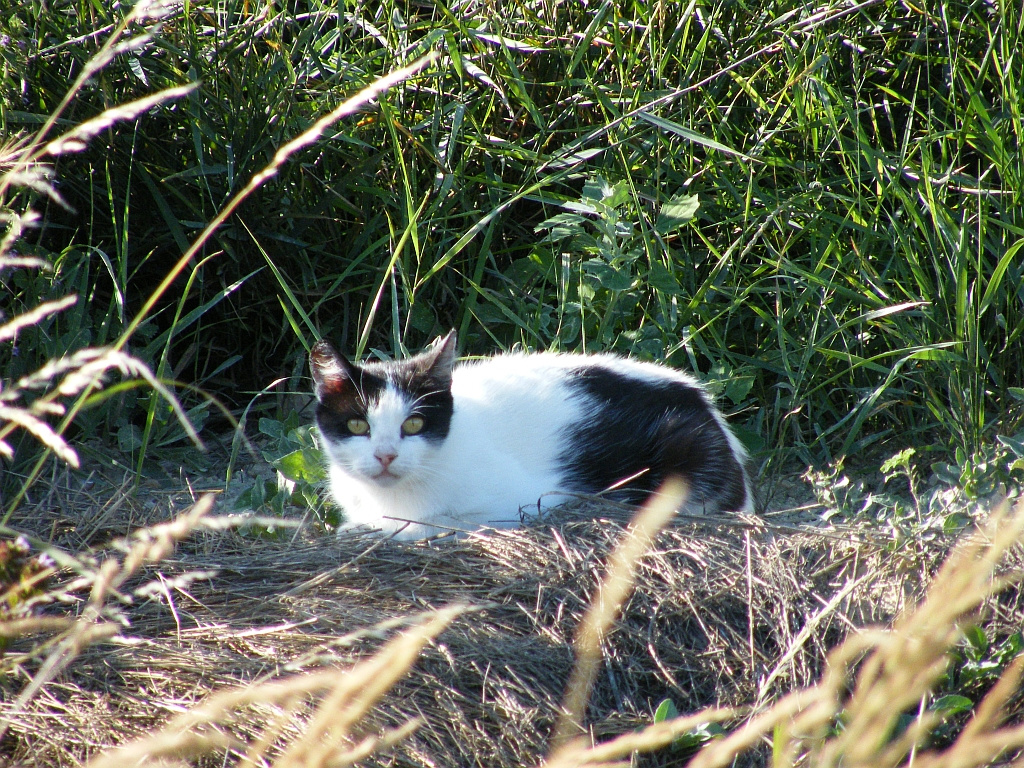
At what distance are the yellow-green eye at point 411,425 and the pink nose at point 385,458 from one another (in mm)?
92

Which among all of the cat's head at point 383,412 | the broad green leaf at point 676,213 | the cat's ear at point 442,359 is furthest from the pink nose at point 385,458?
the broad green leaf at point 676,213

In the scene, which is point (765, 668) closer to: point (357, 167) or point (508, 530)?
point (508, 530)

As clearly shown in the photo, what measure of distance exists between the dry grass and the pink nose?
0.20 meters

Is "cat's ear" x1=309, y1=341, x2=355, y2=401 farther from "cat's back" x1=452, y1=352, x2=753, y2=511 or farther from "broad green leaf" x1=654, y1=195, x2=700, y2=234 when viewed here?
"broad green leaf" x1=654, y1=195, x2=700, y2=234

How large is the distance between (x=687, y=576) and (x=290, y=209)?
1.58m

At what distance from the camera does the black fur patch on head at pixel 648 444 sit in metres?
2.12

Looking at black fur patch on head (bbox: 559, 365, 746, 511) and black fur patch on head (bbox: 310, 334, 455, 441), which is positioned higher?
black fur patch on head (bbox: 310, 334, 455, 441)

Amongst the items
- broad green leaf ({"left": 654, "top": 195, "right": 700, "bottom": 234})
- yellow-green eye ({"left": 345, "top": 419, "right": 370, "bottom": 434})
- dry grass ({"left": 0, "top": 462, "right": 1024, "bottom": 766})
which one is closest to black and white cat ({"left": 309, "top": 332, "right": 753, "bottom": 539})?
yellow-green eye ({"left": 345, "top": 419, "right": 370, "bottom": 434})

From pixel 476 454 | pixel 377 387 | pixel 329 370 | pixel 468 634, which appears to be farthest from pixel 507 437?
pixel 468 634

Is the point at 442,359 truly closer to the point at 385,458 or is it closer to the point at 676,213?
the point at 385,458

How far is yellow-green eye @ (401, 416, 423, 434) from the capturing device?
2.02 meters

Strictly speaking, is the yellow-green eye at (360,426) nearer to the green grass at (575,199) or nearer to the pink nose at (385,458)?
the pink nose at (385,458)

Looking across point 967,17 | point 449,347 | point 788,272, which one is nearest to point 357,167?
point 449,347

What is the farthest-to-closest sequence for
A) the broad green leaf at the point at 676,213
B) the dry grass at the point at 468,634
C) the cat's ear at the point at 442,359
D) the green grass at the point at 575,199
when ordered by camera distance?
the broad green leaf at the point at 676,213
the green grass at the point at 575,199
the cat's ear at the point at 442,359
the dry grass at the point at 468,634
